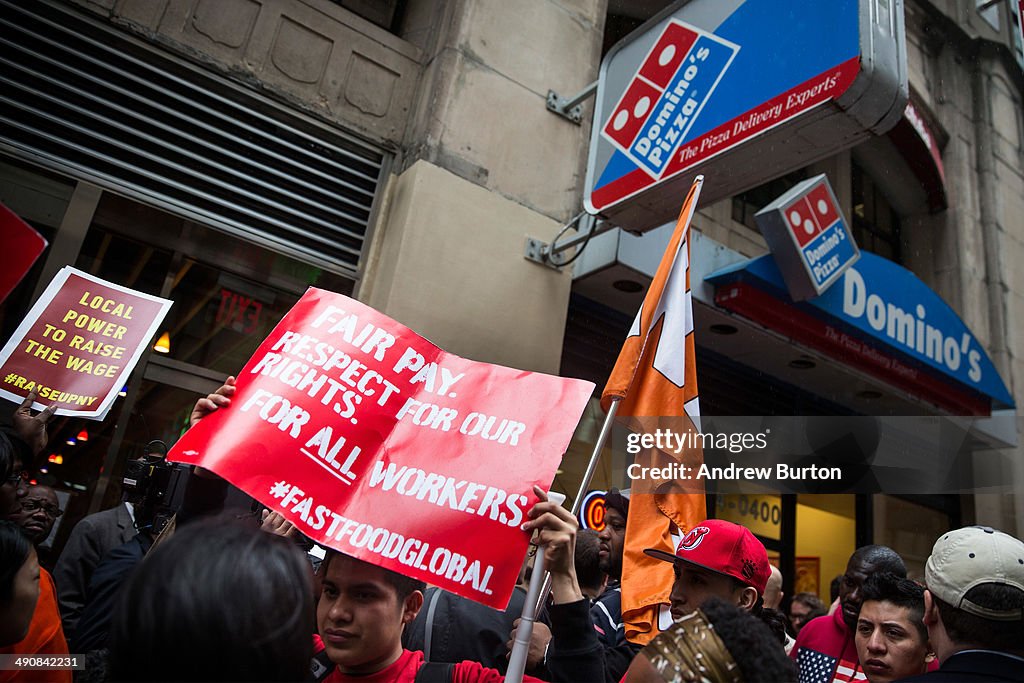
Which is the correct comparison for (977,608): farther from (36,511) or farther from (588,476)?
(36,511)

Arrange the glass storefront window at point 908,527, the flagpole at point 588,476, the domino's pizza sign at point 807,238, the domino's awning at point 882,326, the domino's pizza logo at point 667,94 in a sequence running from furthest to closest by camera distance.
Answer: the glass storefront window at point 908,527, the domino's awning at point 882,326, the domino's pizza sign at point 807,238, the domino's pizza logo at point 667,94, the flagpole at point 588,476

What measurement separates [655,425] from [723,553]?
21.5 inches

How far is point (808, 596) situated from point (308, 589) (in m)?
6.63

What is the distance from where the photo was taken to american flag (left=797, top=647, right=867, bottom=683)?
11.4 feet

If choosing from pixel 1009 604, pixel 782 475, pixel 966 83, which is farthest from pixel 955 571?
pixel 966 83

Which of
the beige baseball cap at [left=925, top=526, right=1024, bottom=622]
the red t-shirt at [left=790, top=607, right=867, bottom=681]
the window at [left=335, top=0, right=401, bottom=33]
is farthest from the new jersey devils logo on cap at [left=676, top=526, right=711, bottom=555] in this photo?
the window at [left=335, top=0, right=401, bottom=33]

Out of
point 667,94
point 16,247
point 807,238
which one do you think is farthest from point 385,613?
point 807,238

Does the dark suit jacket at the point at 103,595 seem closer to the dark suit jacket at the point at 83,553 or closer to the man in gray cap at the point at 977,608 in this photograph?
the dark suit jacket at the point at 83,553

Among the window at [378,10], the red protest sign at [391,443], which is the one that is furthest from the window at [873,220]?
the red protest sign at [391,443]

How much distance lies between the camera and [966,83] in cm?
1333

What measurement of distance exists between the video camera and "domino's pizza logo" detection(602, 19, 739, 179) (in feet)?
12.2

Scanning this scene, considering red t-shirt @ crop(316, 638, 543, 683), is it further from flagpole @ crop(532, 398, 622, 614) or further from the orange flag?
the orange flag

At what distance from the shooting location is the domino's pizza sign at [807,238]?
271 inches

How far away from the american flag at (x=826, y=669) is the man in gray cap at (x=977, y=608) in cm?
143
